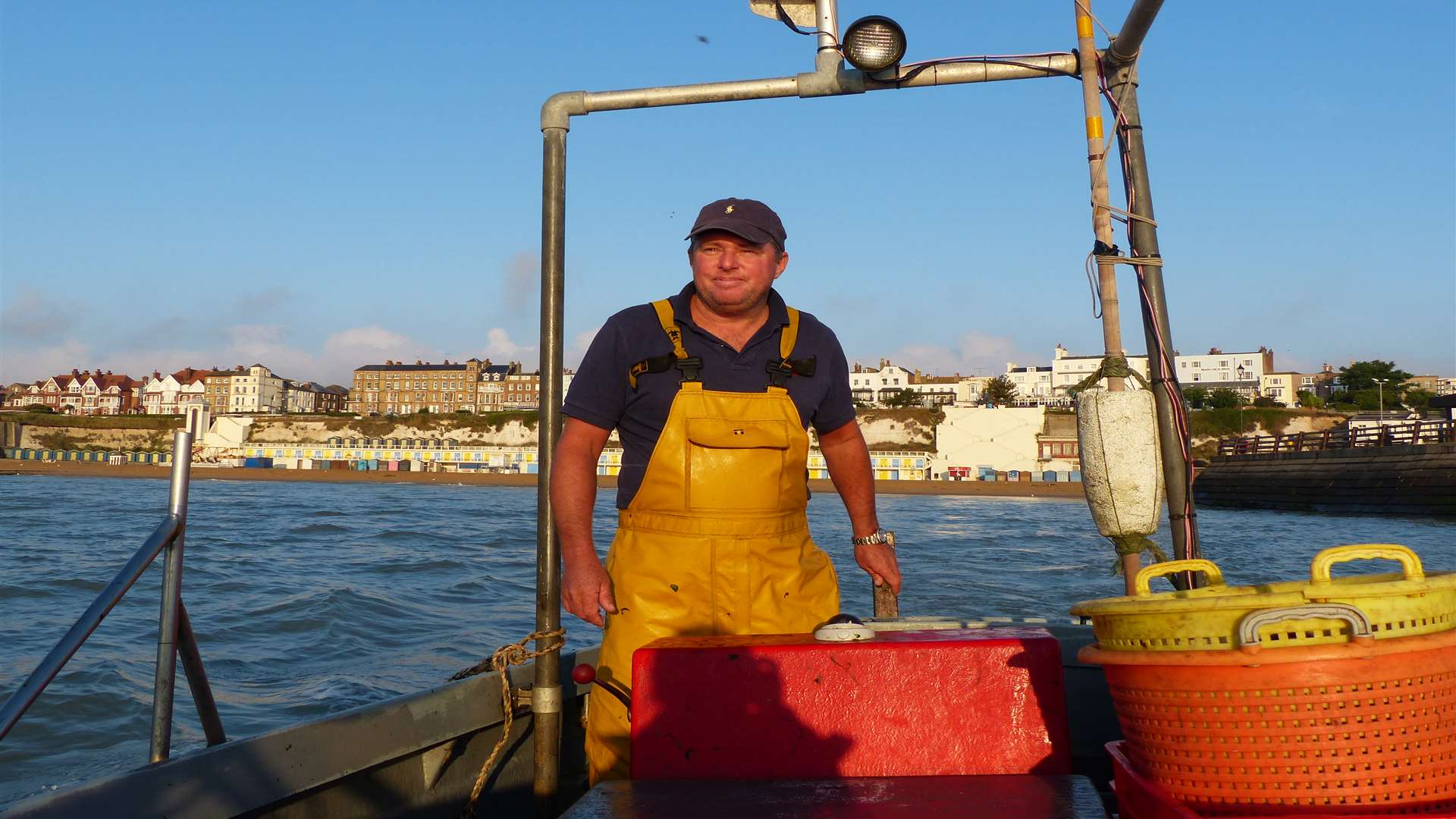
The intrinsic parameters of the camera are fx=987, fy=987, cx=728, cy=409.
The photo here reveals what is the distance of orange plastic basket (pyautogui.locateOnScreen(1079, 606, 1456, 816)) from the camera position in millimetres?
1521

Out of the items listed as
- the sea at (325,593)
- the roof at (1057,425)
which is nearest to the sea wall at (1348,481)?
the sea at (325,593)

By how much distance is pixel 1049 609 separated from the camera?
446 inches

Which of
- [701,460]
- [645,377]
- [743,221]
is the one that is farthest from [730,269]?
[701,460]

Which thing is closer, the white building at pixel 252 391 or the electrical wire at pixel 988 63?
the electrical wire at pixel 988 63

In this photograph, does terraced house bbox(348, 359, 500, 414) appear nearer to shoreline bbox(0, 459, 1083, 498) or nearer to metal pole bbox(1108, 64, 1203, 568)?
shoreline bbox(0, 459, 1083, 498)

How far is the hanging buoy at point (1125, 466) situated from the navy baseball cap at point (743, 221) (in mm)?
1163

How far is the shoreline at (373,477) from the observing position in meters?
65.7

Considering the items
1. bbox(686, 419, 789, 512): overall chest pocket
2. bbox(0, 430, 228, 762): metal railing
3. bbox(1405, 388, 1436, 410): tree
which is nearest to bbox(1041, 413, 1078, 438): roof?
bbox(1405, 388, 1436, 410): tree

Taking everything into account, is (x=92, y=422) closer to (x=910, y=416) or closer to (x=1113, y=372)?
(x=910, y=416)

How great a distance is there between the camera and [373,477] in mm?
75750

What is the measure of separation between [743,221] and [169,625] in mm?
1886

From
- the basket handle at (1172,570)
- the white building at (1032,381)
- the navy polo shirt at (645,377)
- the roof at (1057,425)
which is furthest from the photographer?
the white building at (1032,381)

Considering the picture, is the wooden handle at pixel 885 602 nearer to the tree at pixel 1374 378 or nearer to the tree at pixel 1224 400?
the tree at pixel 1224 400

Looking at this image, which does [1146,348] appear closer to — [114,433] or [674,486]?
[674,486]
